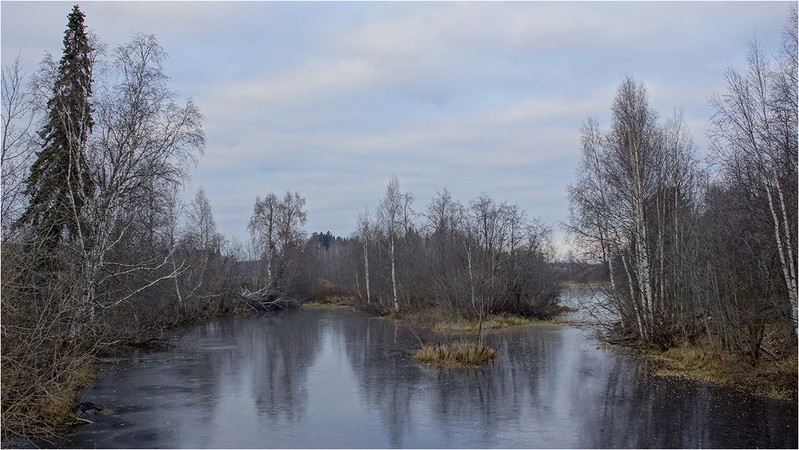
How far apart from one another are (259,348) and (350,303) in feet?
103

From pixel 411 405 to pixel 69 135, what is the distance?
501 inches

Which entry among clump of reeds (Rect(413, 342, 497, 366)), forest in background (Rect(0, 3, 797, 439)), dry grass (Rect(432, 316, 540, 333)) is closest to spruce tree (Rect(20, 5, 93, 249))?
forest in background (Rect(0, 3, 797, 439))

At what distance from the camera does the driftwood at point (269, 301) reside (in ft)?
164

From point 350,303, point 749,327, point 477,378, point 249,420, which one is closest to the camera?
point 249,420

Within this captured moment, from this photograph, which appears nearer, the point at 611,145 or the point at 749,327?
the point at 749,327

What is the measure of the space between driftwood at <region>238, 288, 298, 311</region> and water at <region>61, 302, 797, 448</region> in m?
26.8

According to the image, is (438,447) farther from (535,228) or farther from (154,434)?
(535,228)

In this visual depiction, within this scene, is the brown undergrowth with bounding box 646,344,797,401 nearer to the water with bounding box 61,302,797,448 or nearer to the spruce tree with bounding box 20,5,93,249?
the water with bounding box 61,302,797,448

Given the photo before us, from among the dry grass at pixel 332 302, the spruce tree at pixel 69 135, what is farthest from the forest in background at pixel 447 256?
A: the dry grass at pixel 332 302

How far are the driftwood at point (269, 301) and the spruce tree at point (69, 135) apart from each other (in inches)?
1186

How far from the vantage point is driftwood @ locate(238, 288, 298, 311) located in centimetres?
5006

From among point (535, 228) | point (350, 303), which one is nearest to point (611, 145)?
point (535, 228)

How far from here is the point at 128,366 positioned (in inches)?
802

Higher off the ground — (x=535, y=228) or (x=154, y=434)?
(x=535, y=228)
